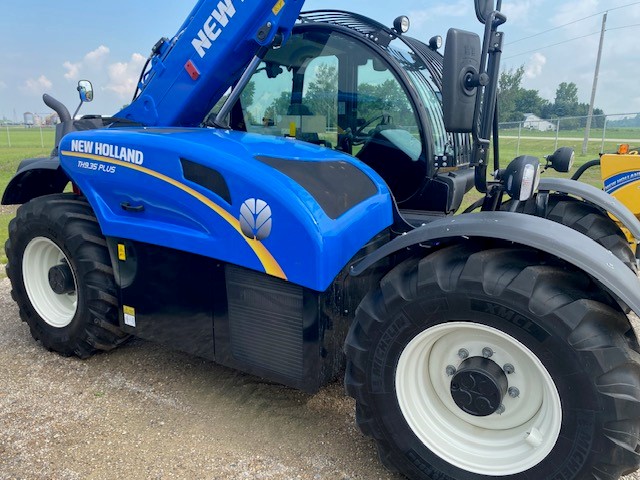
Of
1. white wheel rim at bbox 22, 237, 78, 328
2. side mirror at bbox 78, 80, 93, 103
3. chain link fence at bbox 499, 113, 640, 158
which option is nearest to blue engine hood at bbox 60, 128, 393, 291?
white wheel rim at bbox 22, 237, 78, 328

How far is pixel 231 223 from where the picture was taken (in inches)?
100

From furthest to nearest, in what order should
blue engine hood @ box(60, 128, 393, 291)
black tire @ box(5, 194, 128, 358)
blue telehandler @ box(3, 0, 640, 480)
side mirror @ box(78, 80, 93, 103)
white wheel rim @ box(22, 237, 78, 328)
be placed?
side mirror @ box(78, 80, 93, 103), white wheel rim @ box(22, 237, 78, 328), black tire @ box(5, 194, 128, 358), blue engine hood @ box(60, 128, 393, 291), blue telehandler @ box(3, 0, 640, 480)

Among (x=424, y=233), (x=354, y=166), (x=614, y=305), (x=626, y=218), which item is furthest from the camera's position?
(x=626, y=218)

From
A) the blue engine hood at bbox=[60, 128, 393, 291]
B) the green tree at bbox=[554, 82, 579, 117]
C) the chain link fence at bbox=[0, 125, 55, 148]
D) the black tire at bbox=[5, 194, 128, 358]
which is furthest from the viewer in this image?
the green tree at bbox=[554, 82, 579, 117]

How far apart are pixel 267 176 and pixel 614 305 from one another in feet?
4.99

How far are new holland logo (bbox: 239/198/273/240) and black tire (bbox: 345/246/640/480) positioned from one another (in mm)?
566

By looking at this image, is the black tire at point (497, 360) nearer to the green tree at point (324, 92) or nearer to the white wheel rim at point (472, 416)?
the white wheel rim at point (472, 416)

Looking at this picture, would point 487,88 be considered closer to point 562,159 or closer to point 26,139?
point 562,159

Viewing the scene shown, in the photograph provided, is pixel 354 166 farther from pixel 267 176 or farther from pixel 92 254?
pixel 92 254

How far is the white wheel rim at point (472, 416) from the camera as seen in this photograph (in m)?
2.09

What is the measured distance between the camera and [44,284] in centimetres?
375

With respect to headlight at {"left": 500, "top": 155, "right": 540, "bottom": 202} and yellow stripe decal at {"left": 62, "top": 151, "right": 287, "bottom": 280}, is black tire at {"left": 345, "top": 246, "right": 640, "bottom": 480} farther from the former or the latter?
yellow stripe decal at {"left": 62, "top": 151, "right": 287, "bottom": 280}

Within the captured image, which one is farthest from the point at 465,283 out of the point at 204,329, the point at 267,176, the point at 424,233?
the point at 204,329

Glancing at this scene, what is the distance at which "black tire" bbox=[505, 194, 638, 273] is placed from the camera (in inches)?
140
